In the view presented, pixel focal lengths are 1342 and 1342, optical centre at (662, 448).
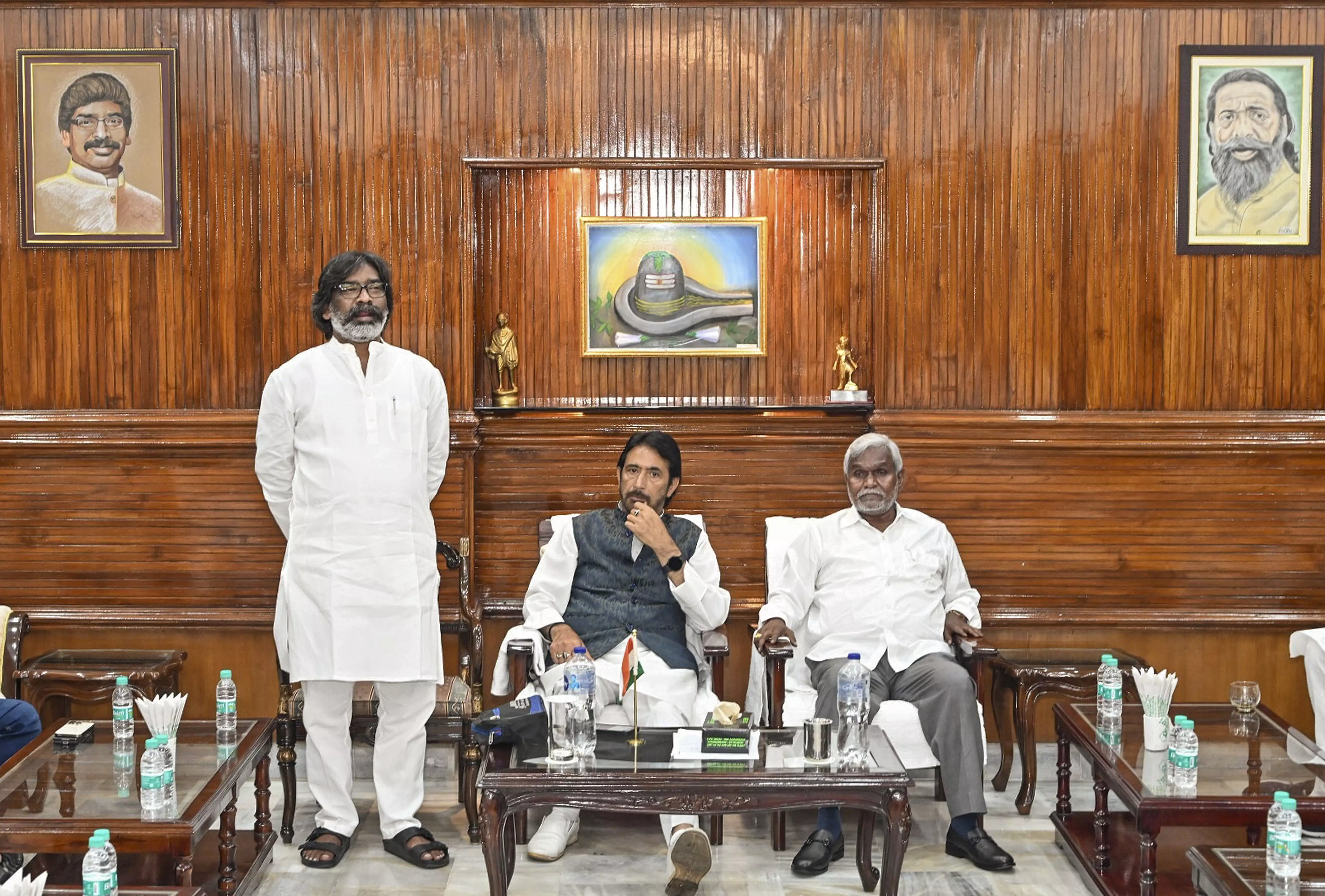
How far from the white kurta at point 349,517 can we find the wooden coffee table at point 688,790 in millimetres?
842

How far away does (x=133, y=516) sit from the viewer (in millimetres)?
5445

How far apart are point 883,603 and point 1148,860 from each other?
1303mm

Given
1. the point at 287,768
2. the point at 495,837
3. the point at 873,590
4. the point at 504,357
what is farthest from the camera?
Answer: the point at 504,357

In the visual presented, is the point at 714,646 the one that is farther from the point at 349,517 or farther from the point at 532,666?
the point at 349,517

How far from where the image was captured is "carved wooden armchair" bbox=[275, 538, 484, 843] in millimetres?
4492

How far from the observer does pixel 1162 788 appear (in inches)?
143

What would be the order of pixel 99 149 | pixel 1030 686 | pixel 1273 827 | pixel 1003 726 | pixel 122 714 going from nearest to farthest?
pixel 1273 827 < pixel 122 714 < pixel 1030 686 < pixel 1003 726 < pixel 99 149


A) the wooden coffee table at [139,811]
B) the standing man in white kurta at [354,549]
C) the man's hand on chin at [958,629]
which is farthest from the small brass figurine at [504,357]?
the man's hand on chin at [958,629]

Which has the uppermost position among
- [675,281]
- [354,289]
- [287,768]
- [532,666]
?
[675,281]

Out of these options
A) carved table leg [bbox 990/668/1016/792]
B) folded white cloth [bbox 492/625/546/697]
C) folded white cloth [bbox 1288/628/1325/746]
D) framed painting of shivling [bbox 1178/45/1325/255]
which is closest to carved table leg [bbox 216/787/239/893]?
folded white cloth [bbox 492/625/546/697]

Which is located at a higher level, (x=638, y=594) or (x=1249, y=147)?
(x=1249, y=147)

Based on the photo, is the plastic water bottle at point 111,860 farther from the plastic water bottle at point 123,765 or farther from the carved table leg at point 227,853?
the carved table leg at point 227,853

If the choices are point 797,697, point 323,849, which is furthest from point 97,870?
point 797,697

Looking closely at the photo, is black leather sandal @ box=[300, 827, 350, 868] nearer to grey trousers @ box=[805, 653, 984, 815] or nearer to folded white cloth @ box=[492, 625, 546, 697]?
folded white cloth @ box=[492, 625, 546, 697]
